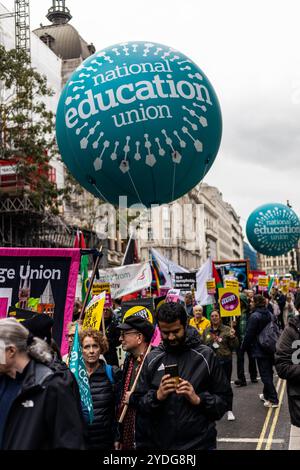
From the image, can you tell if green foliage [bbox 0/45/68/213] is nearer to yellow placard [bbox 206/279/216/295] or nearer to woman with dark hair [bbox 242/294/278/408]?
yellow placard [bbox 206/279/216/295]

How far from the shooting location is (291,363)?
531 cm

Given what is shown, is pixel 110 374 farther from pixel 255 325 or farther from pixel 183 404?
pixel 255 325

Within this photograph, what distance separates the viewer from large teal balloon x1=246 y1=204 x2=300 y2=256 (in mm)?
23172

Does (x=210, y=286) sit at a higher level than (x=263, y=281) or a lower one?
lower

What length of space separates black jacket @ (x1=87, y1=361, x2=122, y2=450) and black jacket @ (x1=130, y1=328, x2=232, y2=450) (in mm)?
524

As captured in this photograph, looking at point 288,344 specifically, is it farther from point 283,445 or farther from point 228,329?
point 228,329

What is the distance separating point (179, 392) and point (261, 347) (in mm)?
6268

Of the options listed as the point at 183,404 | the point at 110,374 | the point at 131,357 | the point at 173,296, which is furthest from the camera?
the point at 173,296

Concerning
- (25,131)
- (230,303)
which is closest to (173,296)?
(230,303)

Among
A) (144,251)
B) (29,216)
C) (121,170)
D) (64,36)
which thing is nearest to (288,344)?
(121,170)

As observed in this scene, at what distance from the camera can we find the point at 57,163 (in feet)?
131

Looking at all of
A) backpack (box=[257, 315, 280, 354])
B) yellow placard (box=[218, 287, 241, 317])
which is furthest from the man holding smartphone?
yellow placard (box=[218, 287, 241, 317])

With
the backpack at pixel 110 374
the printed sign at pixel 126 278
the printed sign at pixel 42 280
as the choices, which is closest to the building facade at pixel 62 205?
the printed sign at pixel 126 278
